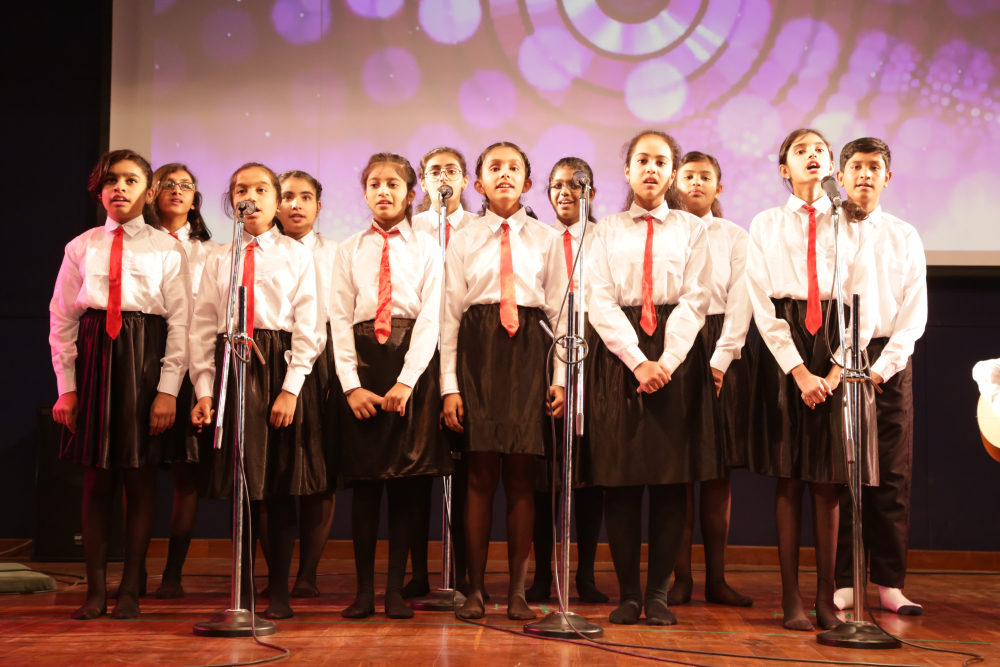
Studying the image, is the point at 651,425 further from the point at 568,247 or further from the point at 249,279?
the point at 249,279

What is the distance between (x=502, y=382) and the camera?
324 cm

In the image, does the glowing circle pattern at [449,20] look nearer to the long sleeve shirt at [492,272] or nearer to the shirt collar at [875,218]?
the long sleeve shirt at [492,272]

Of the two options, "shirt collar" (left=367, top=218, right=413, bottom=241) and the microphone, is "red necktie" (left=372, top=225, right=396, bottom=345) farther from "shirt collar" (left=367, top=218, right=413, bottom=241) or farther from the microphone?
the microphone

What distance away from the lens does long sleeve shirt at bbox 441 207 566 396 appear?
3305 millimetres

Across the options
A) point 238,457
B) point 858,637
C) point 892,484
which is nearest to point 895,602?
point 892,484

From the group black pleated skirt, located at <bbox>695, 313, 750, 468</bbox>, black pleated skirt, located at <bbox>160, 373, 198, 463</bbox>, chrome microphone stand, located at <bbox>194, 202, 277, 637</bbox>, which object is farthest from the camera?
black pleated skirt, located at <bbox>695, 313, 750, 468</bbox>

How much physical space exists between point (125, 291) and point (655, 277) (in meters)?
1.68

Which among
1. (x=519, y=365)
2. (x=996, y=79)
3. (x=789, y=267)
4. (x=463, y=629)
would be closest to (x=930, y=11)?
(x=996, y=79)

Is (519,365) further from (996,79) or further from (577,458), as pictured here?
(996,79)

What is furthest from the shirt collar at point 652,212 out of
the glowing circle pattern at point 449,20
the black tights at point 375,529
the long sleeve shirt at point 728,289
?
the glowing circle pattern at point 449,20

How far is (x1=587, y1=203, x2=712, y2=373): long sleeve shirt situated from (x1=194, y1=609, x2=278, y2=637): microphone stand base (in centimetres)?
130

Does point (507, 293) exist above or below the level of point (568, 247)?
below

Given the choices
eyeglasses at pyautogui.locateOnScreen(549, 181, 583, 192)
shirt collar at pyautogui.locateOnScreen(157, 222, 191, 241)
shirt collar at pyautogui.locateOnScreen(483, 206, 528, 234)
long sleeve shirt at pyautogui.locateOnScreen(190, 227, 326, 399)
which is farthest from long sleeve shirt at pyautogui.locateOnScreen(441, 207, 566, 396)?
shirt collar at pyautogui.locateOnScreen(157, 222, 191, 241)

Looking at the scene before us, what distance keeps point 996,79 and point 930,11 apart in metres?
0.45
